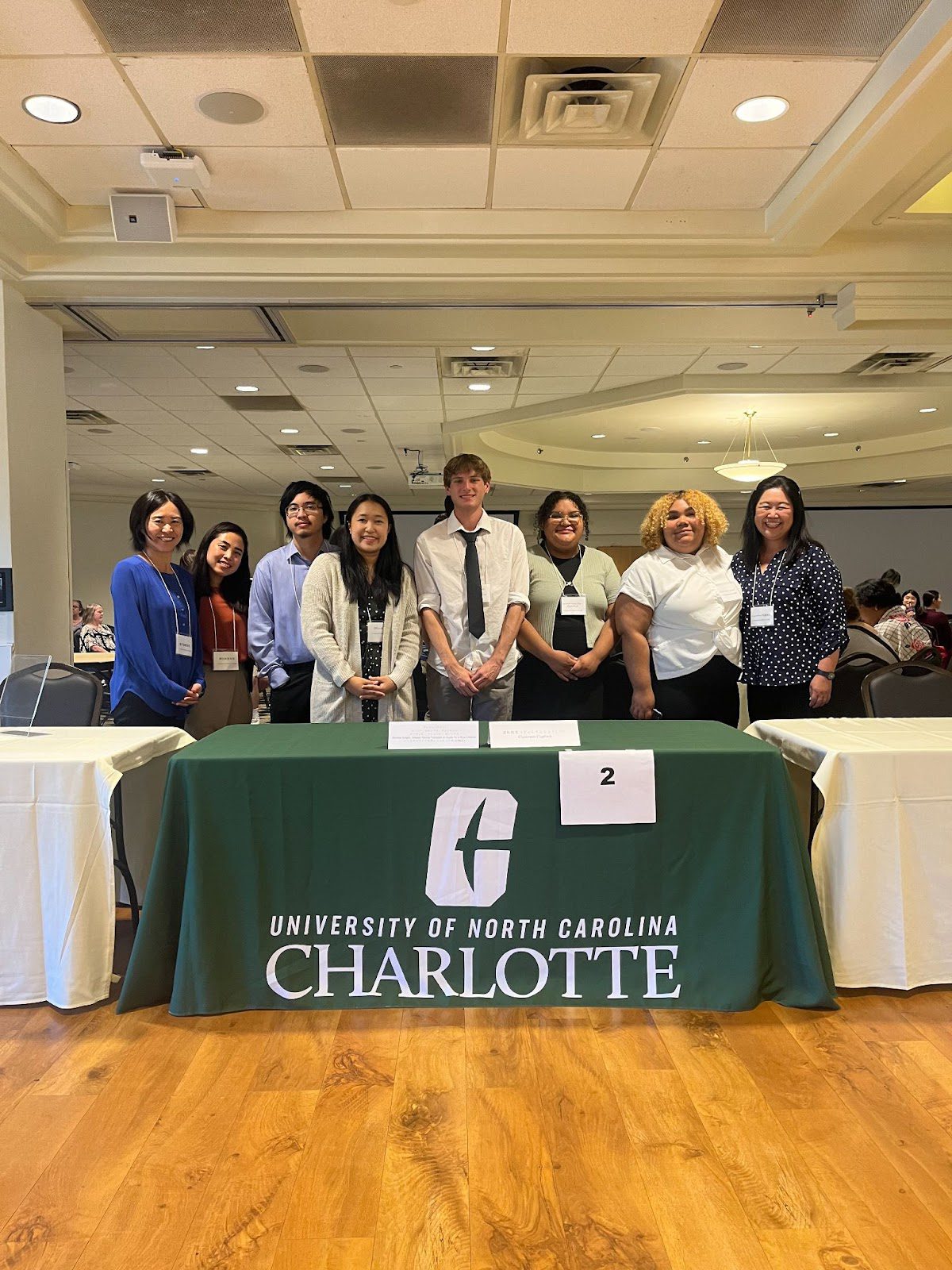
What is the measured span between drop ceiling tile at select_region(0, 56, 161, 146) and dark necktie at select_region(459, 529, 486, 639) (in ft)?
6.54

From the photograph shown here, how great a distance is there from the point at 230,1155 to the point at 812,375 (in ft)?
25.2

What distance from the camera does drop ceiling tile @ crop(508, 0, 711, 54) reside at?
267 centimetres

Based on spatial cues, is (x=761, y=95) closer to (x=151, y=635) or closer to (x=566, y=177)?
(x=566, y=177)

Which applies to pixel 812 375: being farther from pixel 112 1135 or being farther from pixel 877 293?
pixel 112 1135

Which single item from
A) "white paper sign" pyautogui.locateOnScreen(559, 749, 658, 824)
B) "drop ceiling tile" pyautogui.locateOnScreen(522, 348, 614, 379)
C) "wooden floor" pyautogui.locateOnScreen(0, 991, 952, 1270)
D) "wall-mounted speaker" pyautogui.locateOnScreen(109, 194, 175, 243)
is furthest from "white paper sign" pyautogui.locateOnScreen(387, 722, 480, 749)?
"drop ceiling tile" pyautogui.locateOnScreen(522, 348, 614, 379)

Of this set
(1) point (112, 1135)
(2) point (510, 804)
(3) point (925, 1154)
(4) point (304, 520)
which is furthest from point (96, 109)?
(3) point (925, 1154)

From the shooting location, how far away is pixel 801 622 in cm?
330

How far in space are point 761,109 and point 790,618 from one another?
6.02 ft

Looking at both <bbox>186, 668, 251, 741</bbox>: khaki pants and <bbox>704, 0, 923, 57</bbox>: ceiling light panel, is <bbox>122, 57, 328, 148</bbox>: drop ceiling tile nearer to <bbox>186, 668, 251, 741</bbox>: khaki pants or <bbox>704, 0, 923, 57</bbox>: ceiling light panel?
<bbox>704, 0, 923, 57</bbox>: ceiling light panel

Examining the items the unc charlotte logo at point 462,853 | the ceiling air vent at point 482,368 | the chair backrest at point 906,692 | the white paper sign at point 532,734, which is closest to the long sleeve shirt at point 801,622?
the chair backrest at point 906,692

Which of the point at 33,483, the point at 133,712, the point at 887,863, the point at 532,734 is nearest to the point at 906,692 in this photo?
the point at 887,863

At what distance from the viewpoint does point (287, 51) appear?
287 centimetres

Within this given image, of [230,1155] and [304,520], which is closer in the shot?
[230,1155]

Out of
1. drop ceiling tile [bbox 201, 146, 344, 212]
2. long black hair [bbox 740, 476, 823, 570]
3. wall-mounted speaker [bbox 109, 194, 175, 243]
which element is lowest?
long black hair [bbox 740, 476, 823, 570]
